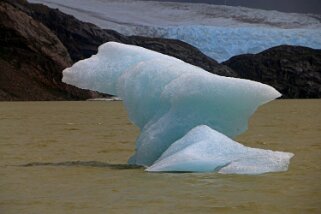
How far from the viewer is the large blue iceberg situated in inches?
255

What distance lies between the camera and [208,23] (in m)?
76.2

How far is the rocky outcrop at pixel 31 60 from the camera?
210 ft

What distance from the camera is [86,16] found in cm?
8644

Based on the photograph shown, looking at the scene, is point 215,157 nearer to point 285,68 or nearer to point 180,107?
point 180,107

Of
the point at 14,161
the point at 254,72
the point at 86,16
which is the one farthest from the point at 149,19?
the point at 14,161

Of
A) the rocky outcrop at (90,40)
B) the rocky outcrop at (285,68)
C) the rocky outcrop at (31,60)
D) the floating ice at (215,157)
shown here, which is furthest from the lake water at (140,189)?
the rocky outcrop at (285,68)

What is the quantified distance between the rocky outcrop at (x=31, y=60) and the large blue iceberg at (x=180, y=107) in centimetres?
5543

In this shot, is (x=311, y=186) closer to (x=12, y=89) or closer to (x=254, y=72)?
(x=12, y=89)

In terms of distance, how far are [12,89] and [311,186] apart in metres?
57.0

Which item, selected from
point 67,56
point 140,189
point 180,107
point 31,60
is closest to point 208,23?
point 67,56

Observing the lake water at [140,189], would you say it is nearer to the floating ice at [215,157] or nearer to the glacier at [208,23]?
the floating ice at [215,157]

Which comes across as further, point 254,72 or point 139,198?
point 254,72

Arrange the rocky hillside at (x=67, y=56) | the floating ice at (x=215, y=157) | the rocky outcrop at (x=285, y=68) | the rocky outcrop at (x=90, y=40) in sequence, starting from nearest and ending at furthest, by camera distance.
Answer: the floating ice at (x=215, y=157), the rocky hillside at (x=67, y=56), the rocky outcrop at (x=90, y=40), the rocky outcrop at (x=285, y=68)

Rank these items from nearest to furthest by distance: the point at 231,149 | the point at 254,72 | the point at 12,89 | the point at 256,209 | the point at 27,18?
the point at 256,209 → the point at 231,149 → the point at 12,89 → the point at 27,18 → the point at 254,72
